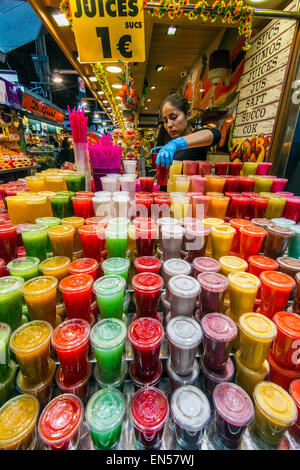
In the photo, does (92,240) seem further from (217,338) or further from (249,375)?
(249,375)

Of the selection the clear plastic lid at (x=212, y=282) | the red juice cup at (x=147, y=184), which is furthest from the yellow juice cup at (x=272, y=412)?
the red juice cup at (x=147, y=184)

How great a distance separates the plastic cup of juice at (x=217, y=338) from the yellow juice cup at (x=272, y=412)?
17cm

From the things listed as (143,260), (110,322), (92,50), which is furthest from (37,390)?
(92,50)

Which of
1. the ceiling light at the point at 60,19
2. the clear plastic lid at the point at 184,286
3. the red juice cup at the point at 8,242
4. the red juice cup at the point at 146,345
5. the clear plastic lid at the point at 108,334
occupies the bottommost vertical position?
the red juice cup at the point at 146,345

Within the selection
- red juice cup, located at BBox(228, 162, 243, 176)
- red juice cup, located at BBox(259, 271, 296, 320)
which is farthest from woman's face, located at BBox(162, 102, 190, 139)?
red juice cup, located at BBox(259, 271, 296, 320)

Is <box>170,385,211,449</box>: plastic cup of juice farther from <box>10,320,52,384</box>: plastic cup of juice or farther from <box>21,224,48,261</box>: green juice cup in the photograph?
<box>21,224,48,261</box>: green juice cup

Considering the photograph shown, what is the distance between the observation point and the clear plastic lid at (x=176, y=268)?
1160 mm

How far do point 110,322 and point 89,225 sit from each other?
656mm

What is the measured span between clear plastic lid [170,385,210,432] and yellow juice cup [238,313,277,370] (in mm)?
274

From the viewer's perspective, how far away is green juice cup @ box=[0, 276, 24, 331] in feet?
3.26

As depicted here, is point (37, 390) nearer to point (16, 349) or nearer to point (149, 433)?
point (16, 349)

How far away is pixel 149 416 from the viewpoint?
0.85 meters

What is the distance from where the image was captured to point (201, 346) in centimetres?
119

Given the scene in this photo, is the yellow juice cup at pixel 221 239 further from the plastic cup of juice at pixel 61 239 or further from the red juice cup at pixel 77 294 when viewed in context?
the plastic cup of juice at pixel 61 239
